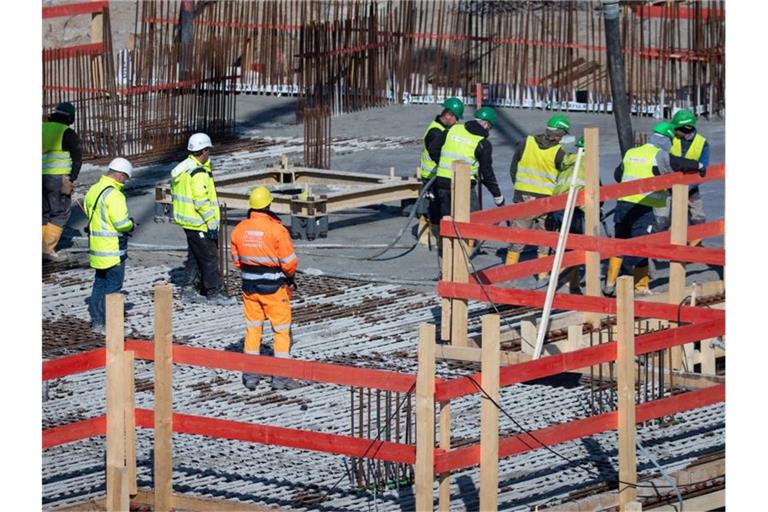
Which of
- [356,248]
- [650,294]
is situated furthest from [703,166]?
[356,248]

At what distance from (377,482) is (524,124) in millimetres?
14389

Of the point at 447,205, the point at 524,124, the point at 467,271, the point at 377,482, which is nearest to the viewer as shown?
the point at 377,482

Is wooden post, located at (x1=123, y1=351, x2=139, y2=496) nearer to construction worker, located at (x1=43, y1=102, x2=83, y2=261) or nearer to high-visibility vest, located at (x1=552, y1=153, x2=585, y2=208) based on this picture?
high-visibility vest, located at (x1=552, y1=153, x2=585, y2=208)

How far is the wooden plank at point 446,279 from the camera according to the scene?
1424cm

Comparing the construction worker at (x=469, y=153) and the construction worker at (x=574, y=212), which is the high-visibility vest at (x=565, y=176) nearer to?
the construction worker at (x=574, y=212)

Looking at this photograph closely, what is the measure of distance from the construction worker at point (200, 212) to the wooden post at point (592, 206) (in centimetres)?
331

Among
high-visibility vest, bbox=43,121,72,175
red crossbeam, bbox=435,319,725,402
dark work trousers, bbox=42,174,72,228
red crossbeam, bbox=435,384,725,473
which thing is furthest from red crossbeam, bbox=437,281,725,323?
high-visibility vest, bbox=43,121,72,175

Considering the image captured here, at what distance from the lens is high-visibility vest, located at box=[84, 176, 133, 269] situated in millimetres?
14766

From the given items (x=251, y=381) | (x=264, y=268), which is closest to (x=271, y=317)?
(x=264, y=268)

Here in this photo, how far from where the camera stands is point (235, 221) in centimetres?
1958

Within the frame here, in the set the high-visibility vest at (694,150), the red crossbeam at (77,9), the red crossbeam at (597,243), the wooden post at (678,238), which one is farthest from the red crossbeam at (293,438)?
the red crossbeam at (77,9)

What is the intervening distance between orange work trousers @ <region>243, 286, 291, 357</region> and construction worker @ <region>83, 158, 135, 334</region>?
1897 mm

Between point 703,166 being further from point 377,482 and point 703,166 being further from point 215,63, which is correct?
point 215,63

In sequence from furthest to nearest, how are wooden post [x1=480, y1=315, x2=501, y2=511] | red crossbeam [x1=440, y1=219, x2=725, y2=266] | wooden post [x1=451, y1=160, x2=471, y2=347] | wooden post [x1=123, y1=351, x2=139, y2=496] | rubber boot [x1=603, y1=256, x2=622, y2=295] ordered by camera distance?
rubber boot [x1=603, y1=256, x2=622, y2=295], wooden post [x1=451, y1=160, x2=471, y2=347], red crossbeam [x1=440, y1=219, x2=725, y2=266], wooden post [x1=123, y1=351, x2=139, y2=496], wooden post [x1=480, y1=315, x2=501, y2=511]
